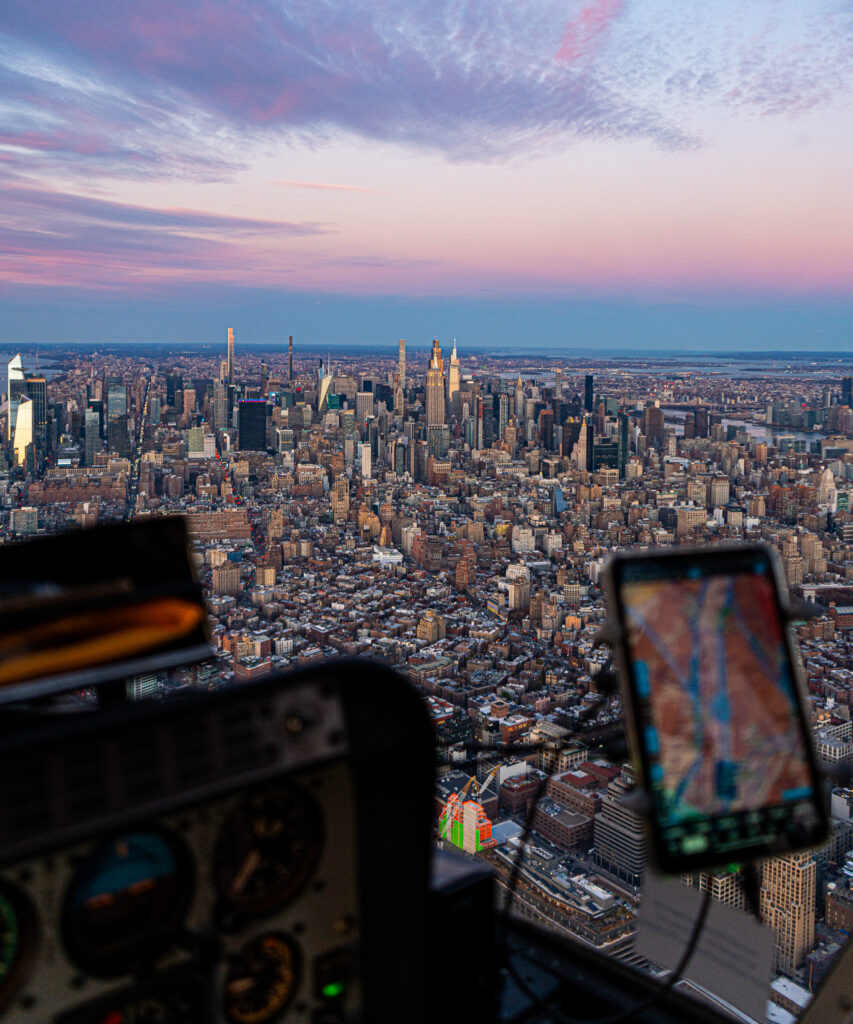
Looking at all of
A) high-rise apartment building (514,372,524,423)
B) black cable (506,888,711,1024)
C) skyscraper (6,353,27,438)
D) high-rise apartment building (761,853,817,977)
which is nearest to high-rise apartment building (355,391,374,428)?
high-rise apartment building (514,372,524,423)

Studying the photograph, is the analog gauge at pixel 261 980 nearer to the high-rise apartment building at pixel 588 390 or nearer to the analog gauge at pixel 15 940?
the analog gauge at pixel 15 940

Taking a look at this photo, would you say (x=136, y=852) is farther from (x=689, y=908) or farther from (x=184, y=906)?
(x=689, y=908)

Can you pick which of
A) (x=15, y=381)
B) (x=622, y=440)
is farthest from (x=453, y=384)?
(x=15, y=381)

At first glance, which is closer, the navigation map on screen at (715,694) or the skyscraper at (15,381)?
the navigation map on screen at (715,694)

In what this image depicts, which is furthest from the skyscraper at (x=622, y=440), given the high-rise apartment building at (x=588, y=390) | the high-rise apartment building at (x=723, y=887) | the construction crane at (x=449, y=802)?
the high-rise apartment building at (x=723, y=887)

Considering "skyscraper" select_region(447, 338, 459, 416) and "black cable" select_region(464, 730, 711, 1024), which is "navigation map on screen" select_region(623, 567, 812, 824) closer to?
"black cable" select_region(464, 730, 711, 1024)

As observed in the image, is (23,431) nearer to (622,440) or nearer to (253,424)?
(253,424)

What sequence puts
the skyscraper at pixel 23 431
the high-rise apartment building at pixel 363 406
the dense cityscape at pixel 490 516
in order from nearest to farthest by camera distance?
1. the dense cityscape at pixel 490 516
2. the skyscraper at pixel 23 431
3. the high-rise apartment building at pixel 363 406
